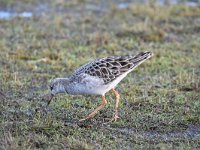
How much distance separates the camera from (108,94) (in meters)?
10.4

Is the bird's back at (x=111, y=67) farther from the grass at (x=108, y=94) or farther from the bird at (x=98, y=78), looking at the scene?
the grass at (x=108, y=94)

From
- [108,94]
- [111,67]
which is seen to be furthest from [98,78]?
[108,94]

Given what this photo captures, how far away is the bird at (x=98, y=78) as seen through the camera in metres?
8.54

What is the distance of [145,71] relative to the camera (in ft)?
39.5

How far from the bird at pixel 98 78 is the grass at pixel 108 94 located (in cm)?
46

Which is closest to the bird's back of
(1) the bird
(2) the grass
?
(1) the bird

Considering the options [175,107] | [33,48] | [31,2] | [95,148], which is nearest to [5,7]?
[31,2]

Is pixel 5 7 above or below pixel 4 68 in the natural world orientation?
above

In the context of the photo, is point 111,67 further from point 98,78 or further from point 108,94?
point 108,94

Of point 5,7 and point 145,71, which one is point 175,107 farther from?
point 5,7

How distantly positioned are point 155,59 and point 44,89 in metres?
3.14

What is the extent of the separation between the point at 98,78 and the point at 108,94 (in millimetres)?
1931

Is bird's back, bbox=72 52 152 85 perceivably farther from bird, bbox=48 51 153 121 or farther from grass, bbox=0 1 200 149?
grass, bbox=0 1 200 149

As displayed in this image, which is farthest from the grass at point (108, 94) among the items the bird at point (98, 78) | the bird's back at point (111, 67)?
the bird's back at point (111, 67)
